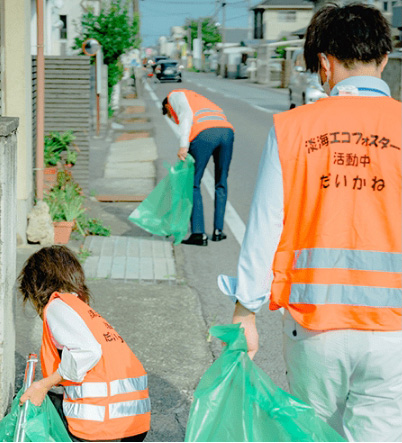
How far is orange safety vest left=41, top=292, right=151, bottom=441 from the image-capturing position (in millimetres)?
2916

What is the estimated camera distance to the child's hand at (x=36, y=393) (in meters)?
2.88

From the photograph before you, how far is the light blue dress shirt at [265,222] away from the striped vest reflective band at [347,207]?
1.2 inches

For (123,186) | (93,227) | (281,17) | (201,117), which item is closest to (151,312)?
(201,117)

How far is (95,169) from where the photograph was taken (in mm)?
13461

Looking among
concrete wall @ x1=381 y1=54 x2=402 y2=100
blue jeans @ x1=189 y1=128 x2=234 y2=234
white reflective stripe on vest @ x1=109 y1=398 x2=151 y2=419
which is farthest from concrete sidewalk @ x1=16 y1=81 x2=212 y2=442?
concrete wall @ x1=381 y1=54 x2=402 y2=100

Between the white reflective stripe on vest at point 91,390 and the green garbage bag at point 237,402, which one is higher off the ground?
the green garbage bag at point 237,402

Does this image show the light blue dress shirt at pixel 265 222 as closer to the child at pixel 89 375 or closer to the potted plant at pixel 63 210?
the child at pixel 89 375

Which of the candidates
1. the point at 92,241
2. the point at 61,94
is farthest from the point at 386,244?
the point at 61,94

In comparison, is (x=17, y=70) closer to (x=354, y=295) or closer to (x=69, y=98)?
(x=69, y=98)

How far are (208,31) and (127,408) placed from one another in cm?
14238

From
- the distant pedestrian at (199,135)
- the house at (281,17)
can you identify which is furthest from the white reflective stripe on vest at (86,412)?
the house at (281,17)

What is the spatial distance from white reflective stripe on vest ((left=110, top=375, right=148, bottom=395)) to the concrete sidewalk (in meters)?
0.97

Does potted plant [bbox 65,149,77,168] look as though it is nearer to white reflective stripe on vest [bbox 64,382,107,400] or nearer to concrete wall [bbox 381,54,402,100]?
white reflective stripe on vest [bbox 64,382,107,400]

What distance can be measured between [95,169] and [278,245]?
11.3 meters
